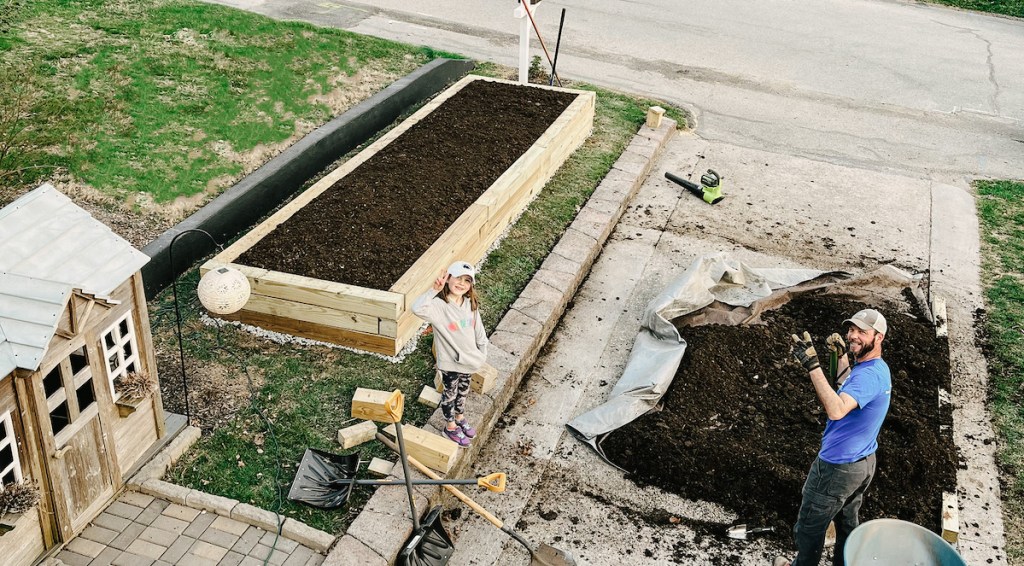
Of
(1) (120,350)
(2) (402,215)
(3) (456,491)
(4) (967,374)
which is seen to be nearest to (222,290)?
(1) (120,350)

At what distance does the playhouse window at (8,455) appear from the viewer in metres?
4.14

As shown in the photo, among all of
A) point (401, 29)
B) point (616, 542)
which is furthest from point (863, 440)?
point (401, 29)

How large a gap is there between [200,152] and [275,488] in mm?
4224

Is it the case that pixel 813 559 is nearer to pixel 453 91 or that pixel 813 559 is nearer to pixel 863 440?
pixel 863 440

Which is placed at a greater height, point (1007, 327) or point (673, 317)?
point (673, 317)

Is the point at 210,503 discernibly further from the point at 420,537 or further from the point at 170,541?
the point at 420,537

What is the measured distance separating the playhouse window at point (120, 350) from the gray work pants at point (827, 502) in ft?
13.2

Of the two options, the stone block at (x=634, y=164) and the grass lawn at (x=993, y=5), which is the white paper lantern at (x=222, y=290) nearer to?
the stone block at (x=634, y=164)

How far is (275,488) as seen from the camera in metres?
5.28

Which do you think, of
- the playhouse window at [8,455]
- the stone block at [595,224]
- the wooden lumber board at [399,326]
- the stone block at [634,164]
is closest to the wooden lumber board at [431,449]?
the wooden lumber board at [399,326]

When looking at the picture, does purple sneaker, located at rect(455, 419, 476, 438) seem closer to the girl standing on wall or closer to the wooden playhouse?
the girl standing on wall

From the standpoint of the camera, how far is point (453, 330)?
539 centimetres

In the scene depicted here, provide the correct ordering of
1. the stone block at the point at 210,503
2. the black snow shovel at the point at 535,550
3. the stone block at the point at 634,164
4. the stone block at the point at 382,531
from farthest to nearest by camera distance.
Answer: the stone block at the point at 634,164 < the stone block at the point at 210,503 < the black snow shovel at the point at 535,550 < the stone block at the point at 382,531

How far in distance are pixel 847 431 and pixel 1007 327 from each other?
12.9ft
